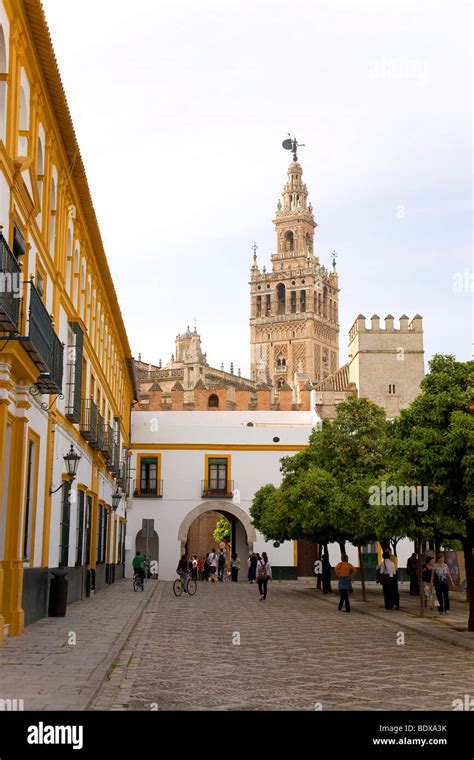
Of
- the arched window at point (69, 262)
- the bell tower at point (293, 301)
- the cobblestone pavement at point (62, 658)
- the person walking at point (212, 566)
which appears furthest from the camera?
the bell tower at point (293, 301)

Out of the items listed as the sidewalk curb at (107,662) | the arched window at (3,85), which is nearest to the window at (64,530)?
the sidewalk curb at (107,662)

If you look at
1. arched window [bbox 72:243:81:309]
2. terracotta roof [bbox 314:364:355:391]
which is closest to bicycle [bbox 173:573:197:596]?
arched window [bbox 72:243:81:309]

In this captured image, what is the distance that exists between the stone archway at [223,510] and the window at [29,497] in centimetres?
2736

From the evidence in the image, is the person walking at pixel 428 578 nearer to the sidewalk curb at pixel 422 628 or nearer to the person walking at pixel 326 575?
the sidewalk curb at pixel 422 628

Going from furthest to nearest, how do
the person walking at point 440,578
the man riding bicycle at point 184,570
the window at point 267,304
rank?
the window at point 267,304 < the man riding bicycle at point 184,570 < the person walking at point 440,578

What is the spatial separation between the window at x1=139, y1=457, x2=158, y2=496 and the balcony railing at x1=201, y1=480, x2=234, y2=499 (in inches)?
89.3

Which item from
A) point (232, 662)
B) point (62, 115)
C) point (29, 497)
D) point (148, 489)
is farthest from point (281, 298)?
point (232, 662)

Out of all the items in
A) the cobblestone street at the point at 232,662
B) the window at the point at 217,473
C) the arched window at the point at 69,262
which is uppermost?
the arched window at the point at 69,262

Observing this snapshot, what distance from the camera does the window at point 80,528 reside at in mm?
22625

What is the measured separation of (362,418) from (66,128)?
1469 cm

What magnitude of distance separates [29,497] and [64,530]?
430cm

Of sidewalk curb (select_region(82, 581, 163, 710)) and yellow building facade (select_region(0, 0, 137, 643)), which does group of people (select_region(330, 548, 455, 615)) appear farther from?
yellow building facade (select_region(0, 0, 137, 643))

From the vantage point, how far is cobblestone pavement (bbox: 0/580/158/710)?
342 inches
